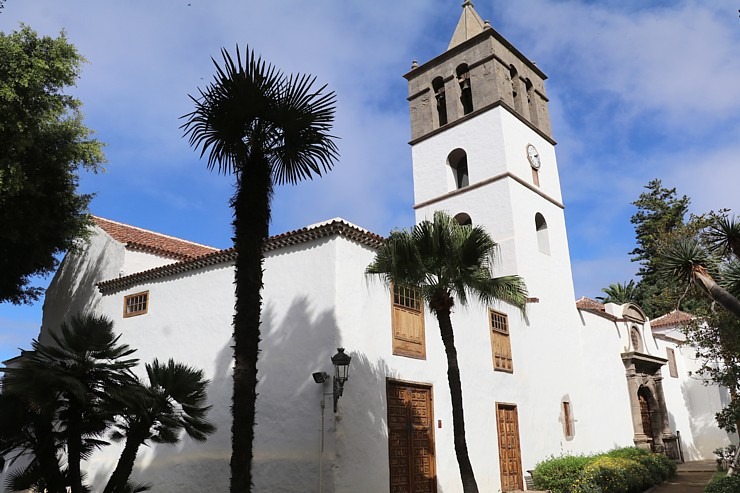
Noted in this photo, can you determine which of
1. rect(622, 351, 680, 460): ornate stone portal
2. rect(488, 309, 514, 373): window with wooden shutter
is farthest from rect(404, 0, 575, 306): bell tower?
rect(622, 351, 680, 460): ornate stone portal

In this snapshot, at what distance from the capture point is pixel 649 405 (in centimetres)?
2470

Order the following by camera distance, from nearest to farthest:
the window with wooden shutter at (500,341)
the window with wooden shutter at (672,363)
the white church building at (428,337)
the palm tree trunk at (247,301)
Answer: the palm tree trunk at (247,301) < the white church building at (428,337) < the window with wooden shutter at (500,341) < the window with wooden shutter at (672,363)

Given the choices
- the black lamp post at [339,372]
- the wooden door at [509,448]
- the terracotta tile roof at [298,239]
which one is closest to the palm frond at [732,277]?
the wooden door at [509,448]

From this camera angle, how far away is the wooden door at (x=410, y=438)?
495 inches

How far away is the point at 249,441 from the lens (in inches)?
315

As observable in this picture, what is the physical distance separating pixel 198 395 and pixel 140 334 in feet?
21.6

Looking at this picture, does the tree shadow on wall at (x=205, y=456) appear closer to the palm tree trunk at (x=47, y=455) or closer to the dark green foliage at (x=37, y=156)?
the palm tree trunk at (x=47, y=455)

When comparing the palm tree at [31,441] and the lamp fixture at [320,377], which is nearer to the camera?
the palm tree at [31,441]

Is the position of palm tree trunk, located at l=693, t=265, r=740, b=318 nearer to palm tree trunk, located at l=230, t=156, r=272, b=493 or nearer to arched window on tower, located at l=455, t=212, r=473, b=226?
palm tree trunk, located at l=230, t=156, r=272, b=493

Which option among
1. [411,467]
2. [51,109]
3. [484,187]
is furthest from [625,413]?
[51,109]

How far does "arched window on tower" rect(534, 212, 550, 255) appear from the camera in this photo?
21594 mm

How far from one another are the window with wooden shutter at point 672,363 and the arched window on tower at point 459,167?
Answer: 42.6 ft

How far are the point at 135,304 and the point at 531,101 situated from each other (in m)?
16.9

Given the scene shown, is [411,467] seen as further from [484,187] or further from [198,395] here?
[484,187]
